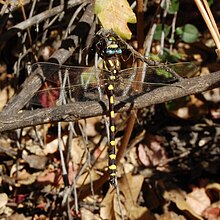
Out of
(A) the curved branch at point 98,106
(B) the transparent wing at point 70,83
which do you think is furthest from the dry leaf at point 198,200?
(A) the curved branch at point 98,106

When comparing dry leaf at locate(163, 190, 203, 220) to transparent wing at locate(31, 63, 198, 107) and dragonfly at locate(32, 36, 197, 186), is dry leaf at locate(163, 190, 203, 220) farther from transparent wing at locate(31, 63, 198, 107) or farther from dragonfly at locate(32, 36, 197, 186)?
transparent wing at locate(31, 63, 198, 107)

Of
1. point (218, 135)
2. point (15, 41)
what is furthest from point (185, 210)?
point (15, 41)

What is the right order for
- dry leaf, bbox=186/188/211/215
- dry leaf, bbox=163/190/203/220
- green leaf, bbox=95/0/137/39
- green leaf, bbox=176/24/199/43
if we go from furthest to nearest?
1. green leaf, bbox=176/24/199/43
2. dry leaf, bbox=186/188/211/215
3. dry leaf, bbox=163/190/203/220
4. green leaf, bbox=95/0/137/39

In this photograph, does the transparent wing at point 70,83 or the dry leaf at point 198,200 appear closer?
the transparent wing at point 70,83

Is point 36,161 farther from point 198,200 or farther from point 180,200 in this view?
point 198,200

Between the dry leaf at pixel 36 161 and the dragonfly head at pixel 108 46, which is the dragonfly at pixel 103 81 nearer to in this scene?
the dragonfly head at pixel 108 46

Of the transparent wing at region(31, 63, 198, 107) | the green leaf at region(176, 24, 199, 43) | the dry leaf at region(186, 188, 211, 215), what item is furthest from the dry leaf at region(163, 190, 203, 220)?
the green leaf at region(176, 24, 199, 43)

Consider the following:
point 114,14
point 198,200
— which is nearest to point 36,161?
point 198,200
